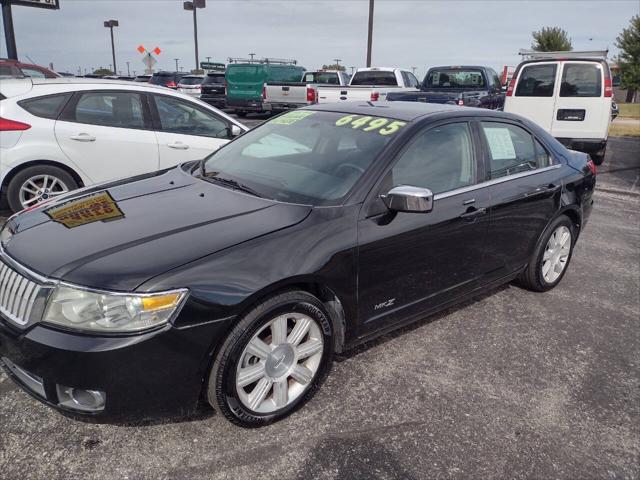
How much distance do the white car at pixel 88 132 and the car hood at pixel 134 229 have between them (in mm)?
2584

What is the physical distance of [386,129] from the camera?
3266 mm

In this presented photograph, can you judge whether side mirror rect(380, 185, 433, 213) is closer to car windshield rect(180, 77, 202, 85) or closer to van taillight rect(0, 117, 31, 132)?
van taillight rect(0, 117, 31, 132)

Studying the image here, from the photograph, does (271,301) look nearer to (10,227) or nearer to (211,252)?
(211,252)

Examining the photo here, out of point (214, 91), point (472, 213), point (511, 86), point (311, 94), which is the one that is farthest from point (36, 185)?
point (214, 91)

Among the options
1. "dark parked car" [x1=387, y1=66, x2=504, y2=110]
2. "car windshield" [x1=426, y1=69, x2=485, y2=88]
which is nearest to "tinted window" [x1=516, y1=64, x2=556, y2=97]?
"dark parked car" [x1=387, y1=66, x2=504, y2=110]

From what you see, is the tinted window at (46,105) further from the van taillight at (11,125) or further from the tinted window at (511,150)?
the tinted window at (511,150)

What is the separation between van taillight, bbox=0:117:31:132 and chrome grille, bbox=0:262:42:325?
→ 3475 millimetres

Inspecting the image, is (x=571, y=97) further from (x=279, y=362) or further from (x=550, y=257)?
(x=279, y=362)

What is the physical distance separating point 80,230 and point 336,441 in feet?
5.42

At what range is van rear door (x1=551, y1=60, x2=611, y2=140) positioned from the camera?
10.1 meters

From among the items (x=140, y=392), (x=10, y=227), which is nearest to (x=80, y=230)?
(x=10, y=227)

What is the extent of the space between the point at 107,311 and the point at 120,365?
23 centimetres

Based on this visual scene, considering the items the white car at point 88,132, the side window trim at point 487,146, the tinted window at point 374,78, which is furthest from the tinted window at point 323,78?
the side window trim at point 487,146

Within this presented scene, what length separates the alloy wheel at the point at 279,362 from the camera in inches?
98.0
